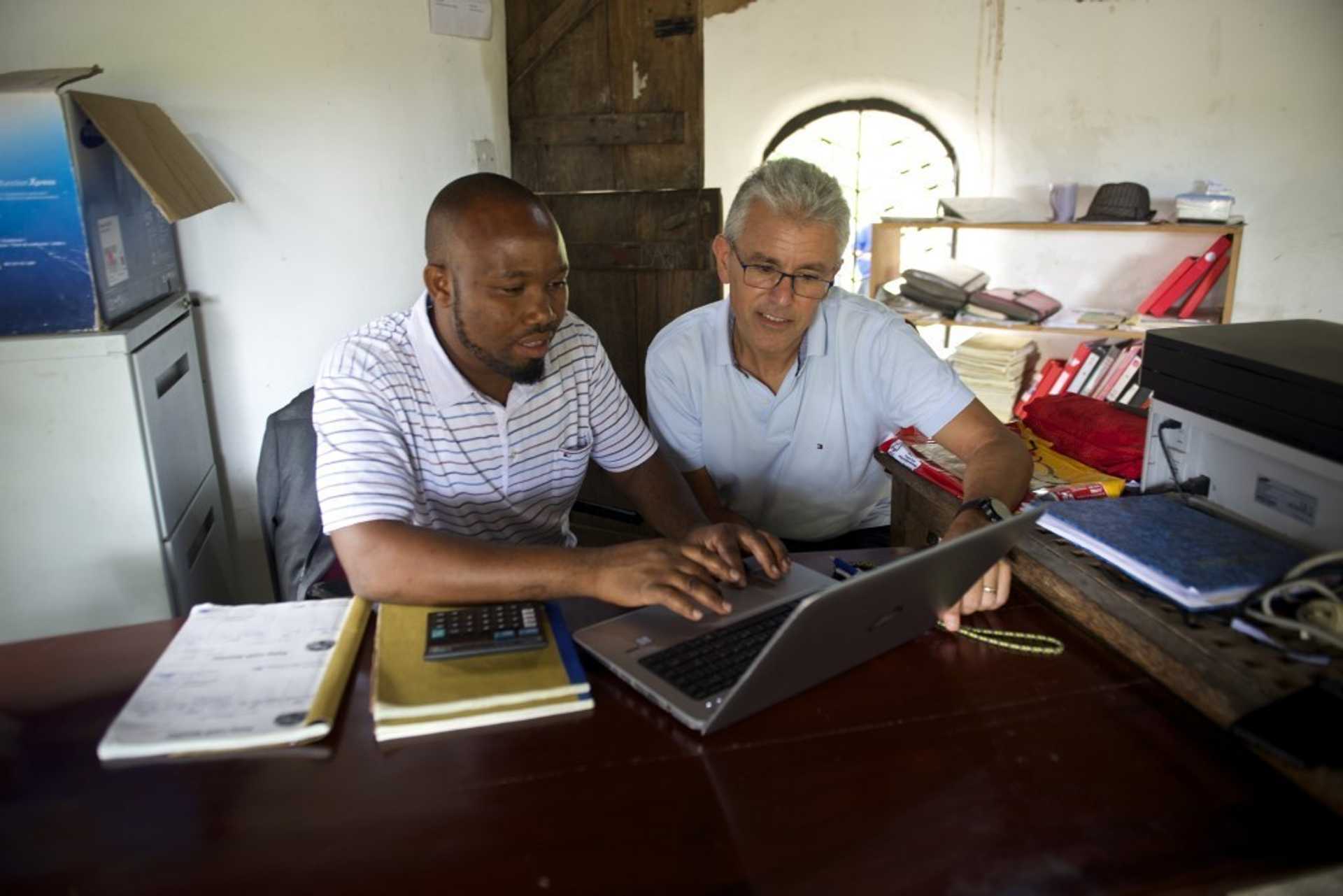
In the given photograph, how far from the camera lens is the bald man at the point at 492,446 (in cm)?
125

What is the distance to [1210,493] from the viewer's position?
52.7 inches

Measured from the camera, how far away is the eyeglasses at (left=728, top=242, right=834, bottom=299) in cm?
182

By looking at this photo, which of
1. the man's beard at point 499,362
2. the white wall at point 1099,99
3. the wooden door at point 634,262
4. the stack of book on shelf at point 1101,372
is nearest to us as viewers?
the man's beard at point 499,362

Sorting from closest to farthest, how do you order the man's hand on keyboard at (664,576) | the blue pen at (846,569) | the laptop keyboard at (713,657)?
the laptop keyboard at (713,657), the man's hand on keyboard at (664,576), the blue pen at (846,569)

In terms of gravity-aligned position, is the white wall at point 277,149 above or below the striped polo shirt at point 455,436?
above

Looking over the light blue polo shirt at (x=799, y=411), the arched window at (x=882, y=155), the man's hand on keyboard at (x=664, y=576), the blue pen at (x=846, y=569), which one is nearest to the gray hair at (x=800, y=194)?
the light blue polo shirt at (x=799, y=411)

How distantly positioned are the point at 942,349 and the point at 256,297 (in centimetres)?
302

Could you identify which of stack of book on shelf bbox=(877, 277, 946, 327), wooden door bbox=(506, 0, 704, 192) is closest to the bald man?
wooden door bbox=(506, 0, 704, 192)

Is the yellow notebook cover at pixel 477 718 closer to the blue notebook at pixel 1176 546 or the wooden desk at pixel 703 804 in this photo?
the wooden desk at pixel 703 804

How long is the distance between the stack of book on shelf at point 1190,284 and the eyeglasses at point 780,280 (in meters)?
2.33

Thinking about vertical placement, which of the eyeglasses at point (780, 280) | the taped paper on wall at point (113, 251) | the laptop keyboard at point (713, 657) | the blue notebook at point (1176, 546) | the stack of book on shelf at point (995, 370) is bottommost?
the stack of book on shelf at point (995, 370)

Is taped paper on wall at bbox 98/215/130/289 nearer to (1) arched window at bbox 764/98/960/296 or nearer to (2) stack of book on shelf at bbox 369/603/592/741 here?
(2) stack of book on shelf at bbox 369/603/592/741

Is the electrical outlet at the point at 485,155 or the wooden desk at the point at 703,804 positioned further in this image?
the electrical outlet at the point at 485,155

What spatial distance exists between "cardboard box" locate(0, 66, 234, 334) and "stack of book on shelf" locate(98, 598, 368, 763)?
0.83m
